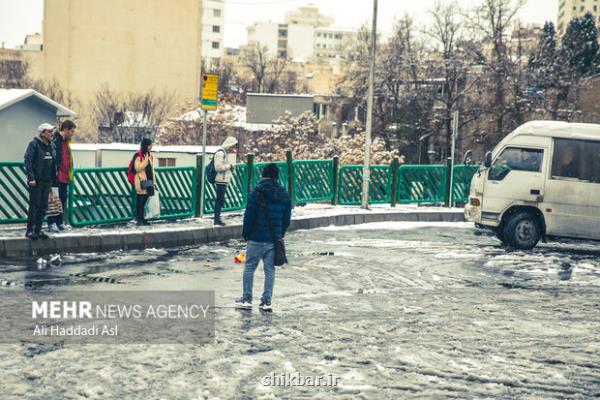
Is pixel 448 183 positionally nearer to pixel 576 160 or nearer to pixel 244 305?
pixel 576 160

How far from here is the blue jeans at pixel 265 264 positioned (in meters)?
10.3

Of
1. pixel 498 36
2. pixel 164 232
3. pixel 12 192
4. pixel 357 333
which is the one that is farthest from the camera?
pixel 498 36

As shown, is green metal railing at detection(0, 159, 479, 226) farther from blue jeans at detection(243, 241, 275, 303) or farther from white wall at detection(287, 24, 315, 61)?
white wall at detection(287, 24, 315, 61)

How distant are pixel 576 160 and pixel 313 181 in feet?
26.6

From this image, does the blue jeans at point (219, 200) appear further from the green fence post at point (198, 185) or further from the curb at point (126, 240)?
the green fence post at point (198, 185)

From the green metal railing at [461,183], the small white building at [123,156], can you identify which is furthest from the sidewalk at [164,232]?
the small white building at [123,156]

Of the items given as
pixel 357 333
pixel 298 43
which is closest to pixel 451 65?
pixel 357 333

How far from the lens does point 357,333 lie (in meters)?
9.40

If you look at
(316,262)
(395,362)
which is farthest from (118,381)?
(316,262)

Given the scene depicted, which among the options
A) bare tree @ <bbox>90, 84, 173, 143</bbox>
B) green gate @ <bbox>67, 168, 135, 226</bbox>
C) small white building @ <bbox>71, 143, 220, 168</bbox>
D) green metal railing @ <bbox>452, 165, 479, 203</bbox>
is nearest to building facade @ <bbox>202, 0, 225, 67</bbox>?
bare tree @ <bbox>90, 84, 173, 143</bbox>

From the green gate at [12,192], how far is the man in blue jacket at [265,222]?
21.4ft

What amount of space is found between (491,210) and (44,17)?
65.6 metres

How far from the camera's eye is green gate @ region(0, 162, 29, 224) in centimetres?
1541

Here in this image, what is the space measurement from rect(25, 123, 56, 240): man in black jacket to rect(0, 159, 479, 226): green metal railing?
1.23 m
